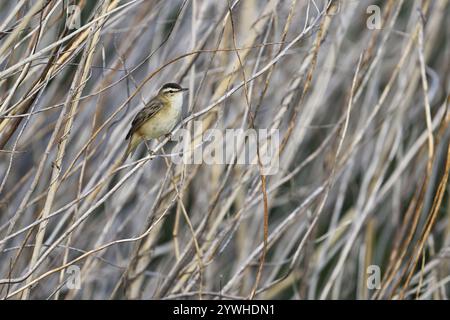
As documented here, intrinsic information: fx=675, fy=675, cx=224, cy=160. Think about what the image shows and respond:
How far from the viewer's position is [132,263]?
235 cm

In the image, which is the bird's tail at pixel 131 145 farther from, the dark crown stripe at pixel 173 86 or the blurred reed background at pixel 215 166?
the dark crown stripe at pixel 173 86

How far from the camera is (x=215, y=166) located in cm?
260

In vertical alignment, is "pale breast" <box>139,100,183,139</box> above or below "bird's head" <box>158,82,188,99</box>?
below

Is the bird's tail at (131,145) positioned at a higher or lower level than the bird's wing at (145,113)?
lower

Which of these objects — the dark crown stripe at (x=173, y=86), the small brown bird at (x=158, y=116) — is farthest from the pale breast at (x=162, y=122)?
the dark crown stripe at (x=173, y=86)

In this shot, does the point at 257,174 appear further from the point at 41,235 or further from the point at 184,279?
the point at 41,235

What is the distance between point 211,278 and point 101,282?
0.49 metres

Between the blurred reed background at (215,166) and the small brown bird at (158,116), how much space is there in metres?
0.04

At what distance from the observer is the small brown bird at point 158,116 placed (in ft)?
8.00

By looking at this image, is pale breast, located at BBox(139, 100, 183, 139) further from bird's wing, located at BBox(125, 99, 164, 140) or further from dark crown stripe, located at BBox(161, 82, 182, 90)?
dark crown stripe, located at BBox(161, 82, 182, 90)

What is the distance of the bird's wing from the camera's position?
8.00ft

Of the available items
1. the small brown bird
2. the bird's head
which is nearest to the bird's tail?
the small brown bird

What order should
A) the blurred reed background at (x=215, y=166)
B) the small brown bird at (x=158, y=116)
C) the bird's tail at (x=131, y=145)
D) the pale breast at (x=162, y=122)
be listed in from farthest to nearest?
the pale breast at (x=162, y=122), the small brown bird at (x=158, y=116), the bird's tail at (x=131, y=145), the blurred reed background at (x=215, y=166)
